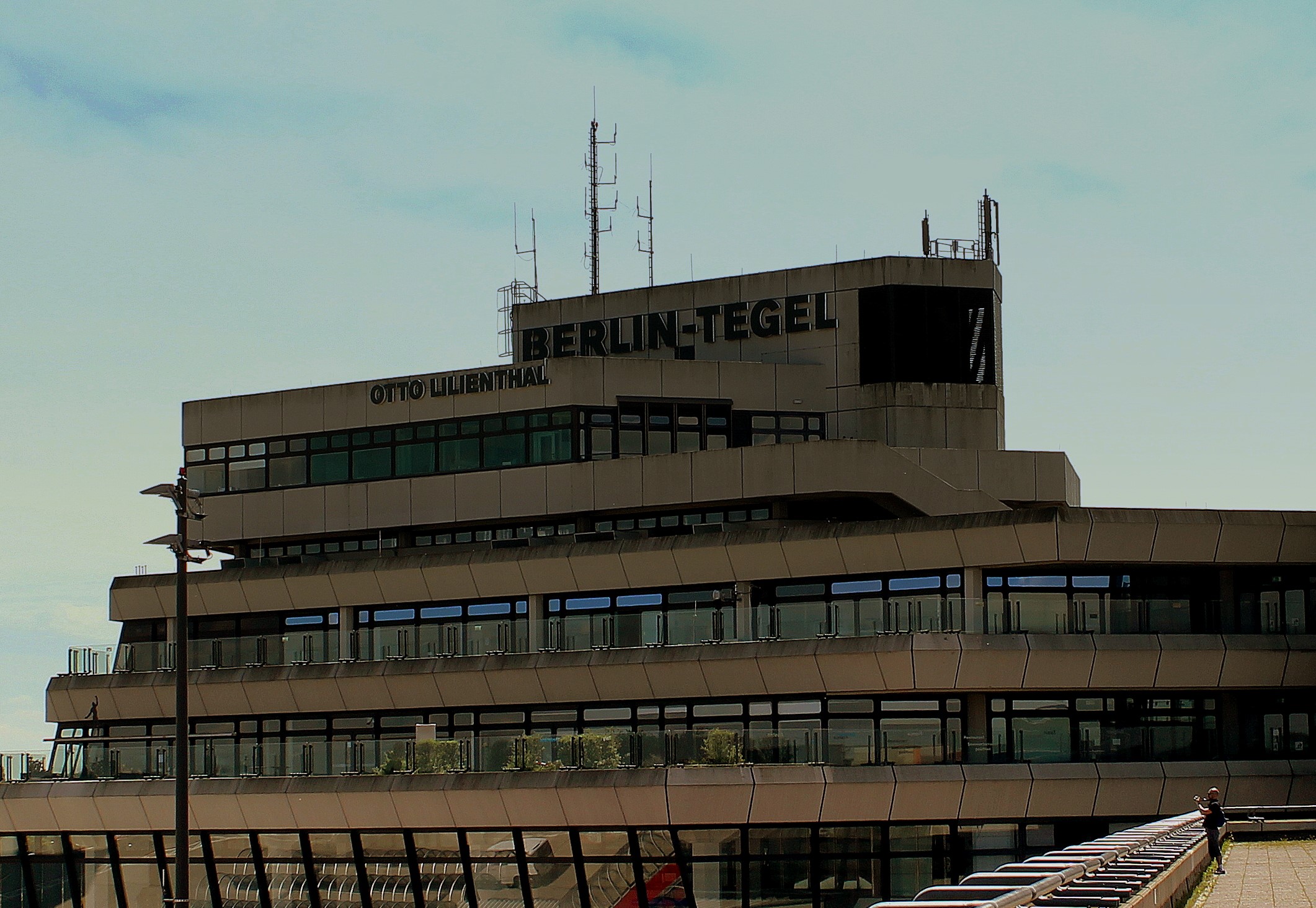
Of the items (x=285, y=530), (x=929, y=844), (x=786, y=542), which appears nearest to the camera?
(x=929, y=844)

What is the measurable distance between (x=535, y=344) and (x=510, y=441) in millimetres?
6081

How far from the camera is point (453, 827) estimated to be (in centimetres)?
4044

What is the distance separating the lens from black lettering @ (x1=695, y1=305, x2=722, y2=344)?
160ft

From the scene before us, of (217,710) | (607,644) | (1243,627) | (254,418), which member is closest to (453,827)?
(607,644)

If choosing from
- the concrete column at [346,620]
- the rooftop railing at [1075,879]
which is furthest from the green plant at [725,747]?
the rooftop railing at [1075,879]

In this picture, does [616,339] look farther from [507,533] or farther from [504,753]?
[504,753]

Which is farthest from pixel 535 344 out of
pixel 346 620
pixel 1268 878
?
pixel 1268 878

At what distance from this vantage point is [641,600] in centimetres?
4228

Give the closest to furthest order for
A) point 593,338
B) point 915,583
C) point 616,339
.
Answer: point 915,583 < point 616,339 < point 593,338

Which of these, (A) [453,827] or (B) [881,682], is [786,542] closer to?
(B) [881,682]

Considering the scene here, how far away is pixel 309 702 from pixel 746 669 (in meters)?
12.3

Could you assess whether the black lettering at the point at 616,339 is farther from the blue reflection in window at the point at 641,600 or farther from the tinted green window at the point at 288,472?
the blue reflection in window at the point at 641,600

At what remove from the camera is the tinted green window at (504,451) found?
4562cm

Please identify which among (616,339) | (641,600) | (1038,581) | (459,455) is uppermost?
(616,339)
